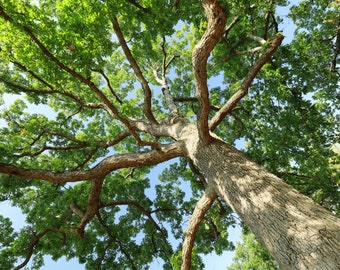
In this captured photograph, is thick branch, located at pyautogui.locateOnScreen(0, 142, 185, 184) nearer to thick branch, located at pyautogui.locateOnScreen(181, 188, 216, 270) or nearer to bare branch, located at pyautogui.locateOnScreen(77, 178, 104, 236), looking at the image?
bare branch, located at pyautogui.locateOnScreen(77, 178, 104, 236)

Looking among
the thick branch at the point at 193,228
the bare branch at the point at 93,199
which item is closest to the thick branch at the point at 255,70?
the thick branch at the point at 193,228

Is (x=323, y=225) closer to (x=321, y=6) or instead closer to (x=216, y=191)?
(x=216, y=191)

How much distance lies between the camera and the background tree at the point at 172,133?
3553 millimetres

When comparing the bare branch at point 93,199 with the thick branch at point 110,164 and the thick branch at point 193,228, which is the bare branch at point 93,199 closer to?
the thick branch at point 110,164

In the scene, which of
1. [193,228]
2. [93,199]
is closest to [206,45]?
[193,228]

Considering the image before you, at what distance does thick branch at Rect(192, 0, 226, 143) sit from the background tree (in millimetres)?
19

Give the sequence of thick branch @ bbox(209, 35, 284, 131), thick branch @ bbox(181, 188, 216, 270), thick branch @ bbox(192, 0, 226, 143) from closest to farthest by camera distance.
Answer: thick branch @ bbox(192, 0, 226, 143) < thick branch @ bbox(181, 188, 216, 270) < thick branch @ bbox(209, 35, 284, 131)

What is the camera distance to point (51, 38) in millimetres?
4648

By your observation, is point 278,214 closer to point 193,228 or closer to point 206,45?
point 193,228

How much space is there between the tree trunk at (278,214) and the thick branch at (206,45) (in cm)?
110

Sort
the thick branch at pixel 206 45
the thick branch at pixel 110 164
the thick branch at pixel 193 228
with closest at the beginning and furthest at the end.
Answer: the thick branch at pixel 206 45 → the thick branch at pixel 193 228 → the thick branch at pixel 110 164

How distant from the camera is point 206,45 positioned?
347 centimetres

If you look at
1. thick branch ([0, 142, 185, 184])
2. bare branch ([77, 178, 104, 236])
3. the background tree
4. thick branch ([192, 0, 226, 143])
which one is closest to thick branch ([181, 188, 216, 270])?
the background tree

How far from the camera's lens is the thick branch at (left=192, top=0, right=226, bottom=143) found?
326cm
